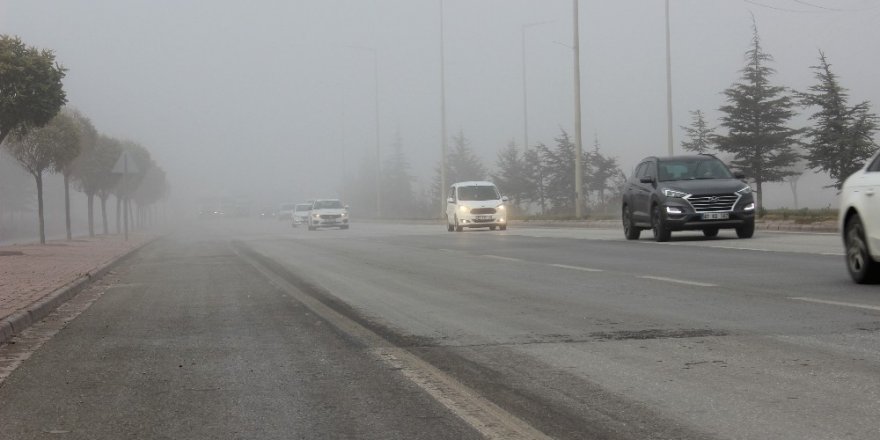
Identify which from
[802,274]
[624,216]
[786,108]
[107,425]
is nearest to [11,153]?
[624,216]

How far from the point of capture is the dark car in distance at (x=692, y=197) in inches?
813

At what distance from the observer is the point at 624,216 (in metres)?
24.0

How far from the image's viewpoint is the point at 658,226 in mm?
21391

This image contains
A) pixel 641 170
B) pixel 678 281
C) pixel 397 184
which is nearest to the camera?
pixel 678 281

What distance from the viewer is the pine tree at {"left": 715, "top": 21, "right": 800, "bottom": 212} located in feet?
223

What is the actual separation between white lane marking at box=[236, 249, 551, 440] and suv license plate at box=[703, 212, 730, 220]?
12797mm

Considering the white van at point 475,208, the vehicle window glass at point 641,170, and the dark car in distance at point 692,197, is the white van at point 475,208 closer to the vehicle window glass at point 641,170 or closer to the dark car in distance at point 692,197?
the vehicle window glass at point 641,170

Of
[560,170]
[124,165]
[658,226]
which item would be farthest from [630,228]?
[560,170]

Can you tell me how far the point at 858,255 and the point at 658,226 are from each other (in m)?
10.5

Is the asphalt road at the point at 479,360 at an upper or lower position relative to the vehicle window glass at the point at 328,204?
lower

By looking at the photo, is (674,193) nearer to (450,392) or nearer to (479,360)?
(479,360)

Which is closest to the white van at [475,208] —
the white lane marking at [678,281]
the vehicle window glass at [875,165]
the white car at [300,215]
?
the white lane marking at [678,281]

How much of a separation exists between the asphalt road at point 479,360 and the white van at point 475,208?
2308 centimetres

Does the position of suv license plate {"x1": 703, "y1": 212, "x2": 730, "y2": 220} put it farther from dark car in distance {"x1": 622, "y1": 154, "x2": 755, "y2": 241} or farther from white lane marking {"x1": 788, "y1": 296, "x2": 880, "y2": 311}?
white lane marking {"x1": 788, "y1": 296, "x2": 880, "y2": 311}
